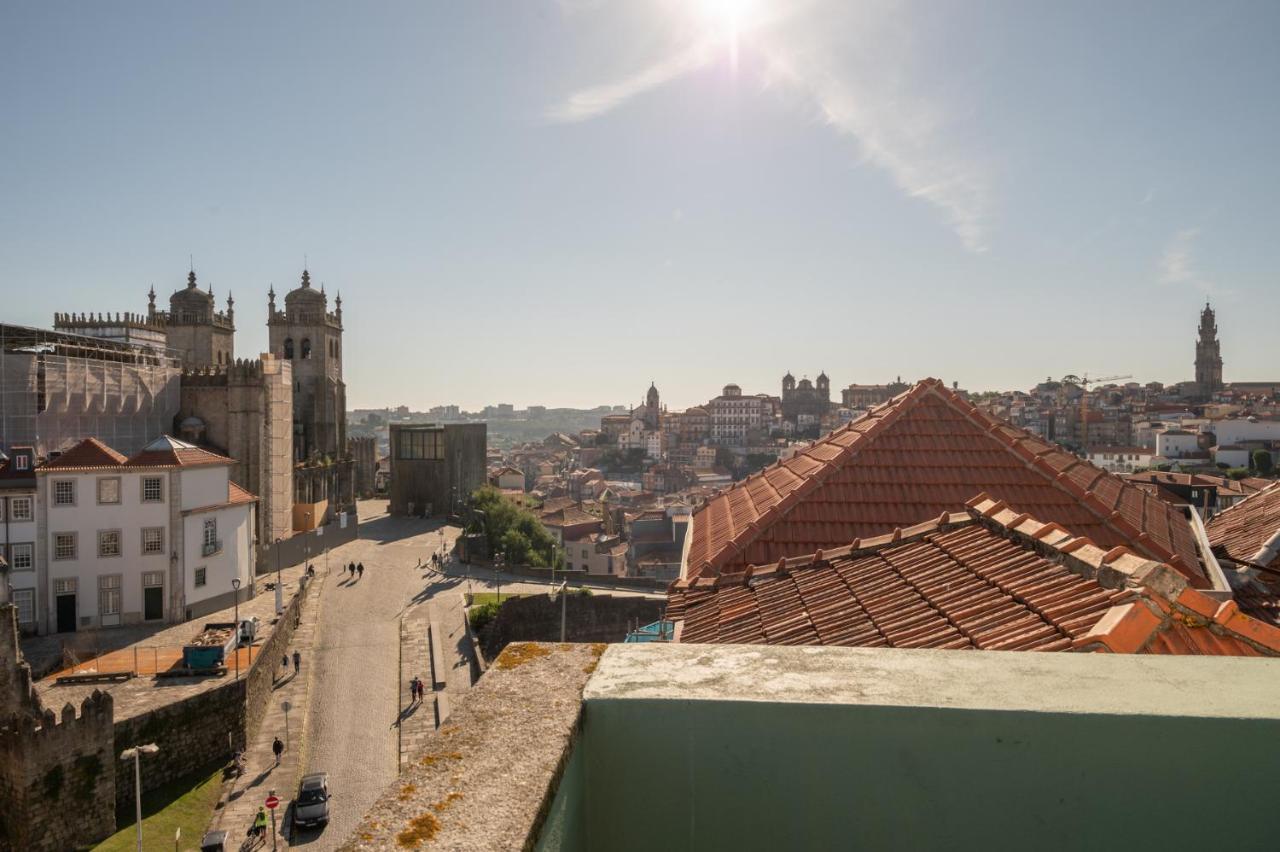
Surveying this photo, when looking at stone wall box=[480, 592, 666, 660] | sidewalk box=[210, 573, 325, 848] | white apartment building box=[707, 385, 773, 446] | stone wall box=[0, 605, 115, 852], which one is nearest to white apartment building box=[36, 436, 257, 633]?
sidewalk box=[210, 573, 325, 848]

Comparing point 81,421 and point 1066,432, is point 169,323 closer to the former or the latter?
point 81,421

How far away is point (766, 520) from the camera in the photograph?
9000 millimetres

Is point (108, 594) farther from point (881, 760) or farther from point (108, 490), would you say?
point (881, 760)

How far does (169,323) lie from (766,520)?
4574cm

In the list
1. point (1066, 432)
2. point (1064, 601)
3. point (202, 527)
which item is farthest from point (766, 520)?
point (1066, 432)

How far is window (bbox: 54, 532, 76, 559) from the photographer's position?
20828 millimetres

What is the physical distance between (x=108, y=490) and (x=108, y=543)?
1341 mm

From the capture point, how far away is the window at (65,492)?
20.8m

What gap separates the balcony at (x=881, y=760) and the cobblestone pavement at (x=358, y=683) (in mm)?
10787

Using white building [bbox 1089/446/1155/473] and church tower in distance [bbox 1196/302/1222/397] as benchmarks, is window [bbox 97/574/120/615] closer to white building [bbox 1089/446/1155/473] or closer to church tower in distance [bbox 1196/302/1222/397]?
white building [bbox 1089/446/1155/473]

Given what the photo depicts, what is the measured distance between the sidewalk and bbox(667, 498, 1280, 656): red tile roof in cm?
1116

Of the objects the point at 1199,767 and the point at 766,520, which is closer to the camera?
the point at 1199,767

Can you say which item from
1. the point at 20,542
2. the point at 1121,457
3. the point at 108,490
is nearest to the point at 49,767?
the point at 20,542

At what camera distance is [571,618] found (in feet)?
79.8
